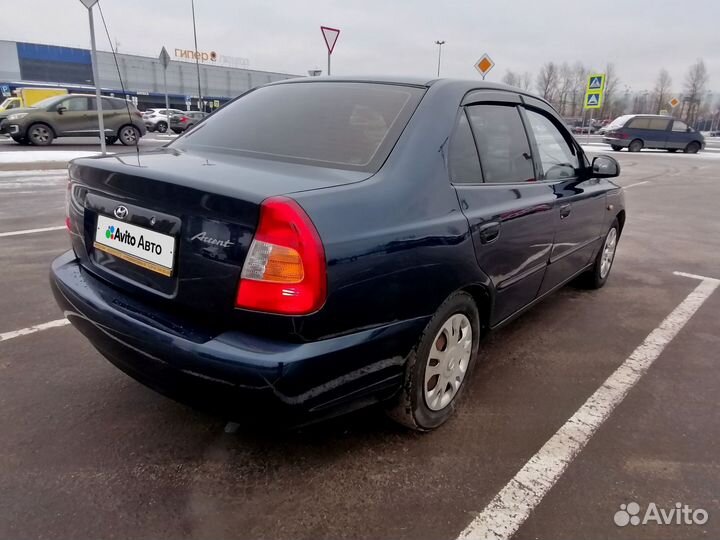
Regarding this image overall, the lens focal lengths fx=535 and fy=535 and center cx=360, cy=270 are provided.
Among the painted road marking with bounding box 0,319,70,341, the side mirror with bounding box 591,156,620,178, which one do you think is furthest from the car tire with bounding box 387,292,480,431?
the painted road marking with bounding box 0,319,70,341

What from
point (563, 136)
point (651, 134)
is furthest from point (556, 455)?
point (651, 134)

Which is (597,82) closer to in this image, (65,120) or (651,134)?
(651,134)

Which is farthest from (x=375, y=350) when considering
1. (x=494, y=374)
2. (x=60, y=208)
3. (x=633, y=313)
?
(x=60, y=208)

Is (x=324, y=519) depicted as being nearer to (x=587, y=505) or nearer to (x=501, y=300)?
(x=587, y=505)

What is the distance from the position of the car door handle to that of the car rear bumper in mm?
530

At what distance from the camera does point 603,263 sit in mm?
4566

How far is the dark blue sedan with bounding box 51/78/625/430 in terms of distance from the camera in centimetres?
176

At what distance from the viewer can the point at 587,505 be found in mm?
2031

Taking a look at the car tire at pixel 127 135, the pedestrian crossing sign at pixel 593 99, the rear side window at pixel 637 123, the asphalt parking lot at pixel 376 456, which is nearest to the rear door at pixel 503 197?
the asphalt parking lot at pixel 376 456

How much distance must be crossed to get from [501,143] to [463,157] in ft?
1.54

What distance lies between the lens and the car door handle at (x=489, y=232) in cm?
241

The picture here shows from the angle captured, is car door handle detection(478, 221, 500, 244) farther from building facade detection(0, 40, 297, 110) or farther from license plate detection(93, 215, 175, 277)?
building facade detection(0, 40, 297, 110)

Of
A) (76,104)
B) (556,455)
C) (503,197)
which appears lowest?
(556,455)

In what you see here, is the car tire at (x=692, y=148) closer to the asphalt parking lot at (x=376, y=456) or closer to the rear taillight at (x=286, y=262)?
the asphalt parking lot at (x=376, y=456)
